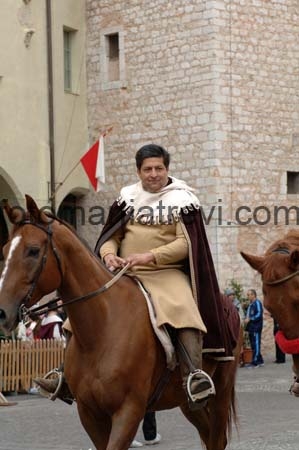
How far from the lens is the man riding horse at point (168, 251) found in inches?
305

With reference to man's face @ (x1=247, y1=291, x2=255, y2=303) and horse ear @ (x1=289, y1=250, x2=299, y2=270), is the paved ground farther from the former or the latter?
man's face @ (x1=247, y1=291, x2=255, y2=303)

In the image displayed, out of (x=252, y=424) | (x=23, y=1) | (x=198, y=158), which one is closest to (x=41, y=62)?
(x=23, y=1)

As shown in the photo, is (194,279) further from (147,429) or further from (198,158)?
(198,158)

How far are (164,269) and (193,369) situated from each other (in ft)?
2.61

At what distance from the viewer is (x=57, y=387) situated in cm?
786

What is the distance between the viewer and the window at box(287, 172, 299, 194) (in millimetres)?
27530

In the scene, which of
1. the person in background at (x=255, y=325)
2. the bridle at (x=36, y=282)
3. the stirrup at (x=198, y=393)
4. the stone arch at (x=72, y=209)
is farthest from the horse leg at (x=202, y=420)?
the stone arch at (x=72, y=209)

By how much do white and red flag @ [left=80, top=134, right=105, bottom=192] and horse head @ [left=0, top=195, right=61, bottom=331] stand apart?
18686mm

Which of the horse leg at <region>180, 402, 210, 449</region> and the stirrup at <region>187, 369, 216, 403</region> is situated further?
the horse leg at <region>180, 402, 210, 449</region>

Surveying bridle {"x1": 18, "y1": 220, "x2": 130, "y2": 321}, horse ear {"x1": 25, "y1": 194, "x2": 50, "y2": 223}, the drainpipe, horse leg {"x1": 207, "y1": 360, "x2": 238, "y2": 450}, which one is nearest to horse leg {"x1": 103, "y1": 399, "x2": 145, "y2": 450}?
bridle {"x1": 18, "y1": 220, "x2": 130, "y2": 321}

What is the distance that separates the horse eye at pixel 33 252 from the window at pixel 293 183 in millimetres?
20987

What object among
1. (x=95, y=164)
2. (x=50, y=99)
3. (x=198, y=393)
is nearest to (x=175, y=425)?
(x=198, y=393)

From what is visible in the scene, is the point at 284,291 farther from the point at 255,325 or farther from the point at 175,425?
the point at 255,325

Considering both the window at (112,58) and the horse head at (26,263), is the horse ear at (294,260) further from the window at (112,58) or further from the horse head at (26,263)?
the window at (112,58)
